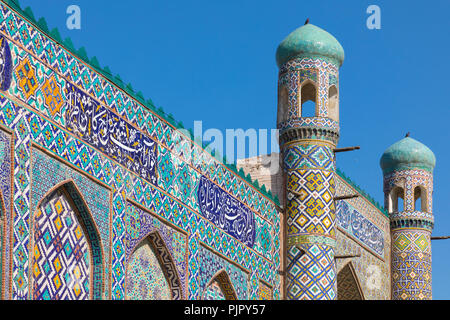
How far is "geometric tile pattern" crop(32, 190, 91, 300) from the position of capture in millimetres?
9037

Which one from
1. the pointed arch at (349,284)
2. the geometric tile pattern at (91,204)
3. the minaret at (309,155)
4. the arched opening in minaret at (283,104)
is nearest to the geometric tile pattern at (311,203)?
the minaret at (309,155)

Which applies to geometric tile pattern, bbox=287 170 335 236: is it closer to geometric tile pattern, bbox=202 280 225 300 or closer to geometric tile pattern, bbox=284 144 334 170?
geometric tile pattern, bbox=284 144 334 170

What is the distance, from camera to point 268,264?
12992 millimetres

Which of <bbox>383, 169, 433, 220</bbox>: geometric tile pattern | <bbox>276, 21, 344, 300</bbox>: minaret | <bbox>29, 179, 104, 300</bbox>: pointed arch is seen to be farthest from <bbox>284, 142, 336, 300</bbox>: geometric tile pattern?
<bbox>29, 179, 104, 300</bbox>: pointed arch

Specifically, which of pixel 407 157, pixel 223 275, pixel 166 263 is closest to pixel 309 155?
pixel 223 275

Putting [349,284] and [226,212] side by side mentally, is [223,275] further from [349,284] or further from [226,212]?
[349,284]

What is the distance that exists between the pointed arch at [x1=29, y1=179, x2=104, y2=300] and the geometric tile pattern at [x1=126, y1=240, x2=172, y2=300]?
0.67m

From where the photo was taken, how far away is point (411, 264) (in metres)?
16.4

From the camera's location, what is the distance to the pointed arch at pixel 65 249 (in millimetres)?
9039

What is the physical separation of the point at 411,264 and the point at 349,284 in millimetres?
1736

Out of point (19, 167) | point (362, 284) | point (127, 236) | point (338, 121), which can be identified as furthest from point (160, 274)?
point (362, 284)
